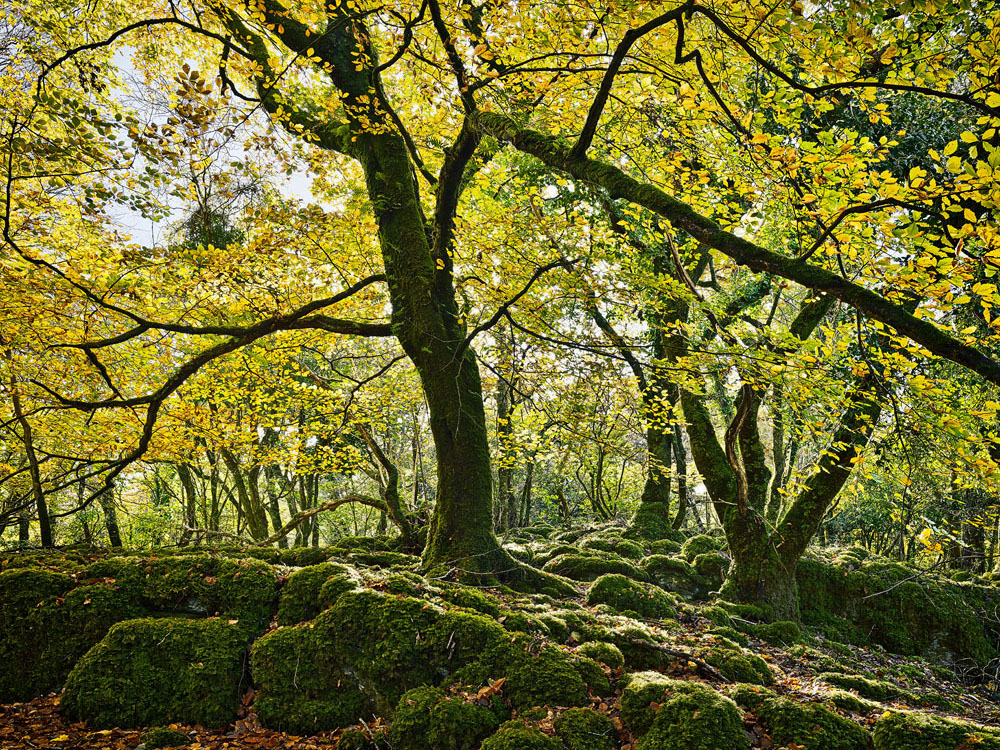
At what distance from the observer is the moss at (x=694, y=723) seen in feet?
10.3

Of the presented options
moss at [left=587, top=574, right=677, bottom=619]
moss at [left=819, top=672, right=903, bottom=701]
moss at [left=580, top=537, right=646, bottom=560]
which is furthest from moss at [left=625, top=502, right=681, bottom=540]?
moss at [left=819, top=672, right=903, bottom=701]

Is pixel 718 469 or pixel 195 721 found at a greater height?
pixel 718 469

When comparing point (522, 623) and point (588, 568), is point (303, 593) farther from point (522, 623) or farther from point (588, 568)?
point (588, 568)

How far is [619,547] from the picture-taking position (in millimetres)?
9914

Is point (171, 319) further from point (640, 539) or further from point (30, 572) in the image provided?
point (640, 539)

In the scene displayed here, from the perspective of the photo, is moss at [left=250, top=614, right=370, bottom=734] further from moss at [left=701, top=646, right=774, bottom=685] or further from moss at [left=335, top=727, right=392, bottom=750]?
moss at [left=701, top=646, right=774, bottom=685]

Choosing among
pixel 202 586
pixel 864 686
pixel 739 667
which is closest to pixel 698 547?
pixel 864 686

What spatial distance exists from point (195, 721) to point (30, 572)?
93.4 inches

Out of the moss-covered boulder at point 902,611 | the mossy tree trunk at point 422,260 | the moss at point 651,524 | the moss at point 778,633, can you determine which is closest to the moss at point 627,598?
the moss at point 778,633

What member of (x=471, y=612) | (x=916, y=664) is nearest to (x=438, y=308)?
(x=471, y=612)

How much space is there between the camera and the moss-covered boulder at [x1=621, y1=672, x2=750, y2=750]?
3150mm

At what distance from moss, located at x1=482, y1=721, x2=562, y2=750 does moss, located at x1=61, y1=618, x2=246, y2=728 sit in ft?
7.53

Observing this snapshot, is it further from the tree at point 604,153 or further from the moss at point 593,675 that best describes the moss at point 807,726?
the tree at point 604,153

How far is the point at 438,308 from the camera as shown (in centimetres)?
673
